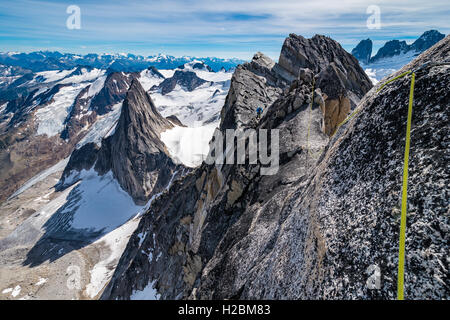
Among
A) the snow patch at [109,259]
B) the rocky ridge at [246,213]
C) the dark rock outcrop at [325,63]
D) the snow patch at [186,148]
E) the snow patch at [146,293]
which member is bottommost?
the snow patch at [109,259]

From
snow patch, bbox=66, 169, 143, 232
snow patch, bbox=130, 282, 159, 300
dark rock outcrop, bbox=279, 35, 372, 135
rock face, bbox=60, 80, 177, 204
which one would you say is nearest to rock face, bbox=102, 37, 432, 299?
dark rock outcrop, bbox=279, 35, 372, 135

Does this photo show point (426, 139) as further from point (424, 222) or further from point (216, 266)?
point (216, 266)

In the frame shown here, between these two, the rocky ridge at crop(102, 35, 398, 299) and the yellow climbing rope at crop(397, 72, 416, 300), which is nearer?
the yellow climbing rope at crop(397, 72, 416, 300)

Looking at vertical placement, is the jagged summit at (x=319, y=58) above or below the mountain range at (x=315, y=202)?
above

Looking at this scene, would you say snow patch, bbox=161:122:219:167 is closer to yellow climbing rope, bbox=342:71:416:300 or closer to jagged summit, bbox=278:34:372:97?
jagged summit, bbox=278:34:372:97

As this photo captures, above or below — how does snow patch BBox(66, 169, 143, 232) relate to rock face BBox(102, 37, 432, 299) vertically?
below

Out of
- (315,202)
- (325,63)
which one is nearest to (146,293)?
(315,202)

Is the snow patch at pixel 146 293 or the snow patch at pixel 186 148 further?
the snow patch at pixel 186 148

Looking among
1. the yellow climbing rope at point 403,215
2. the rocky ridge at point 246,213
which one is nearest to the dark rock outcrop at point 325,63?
the rocky ridge at point 246,213

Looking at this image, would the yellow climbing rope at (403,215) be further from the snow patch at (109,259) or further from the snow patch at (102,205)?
the snow patch at (102,205)
